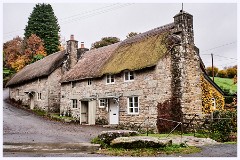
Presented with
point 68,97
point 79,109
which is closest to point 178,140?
point 79,109

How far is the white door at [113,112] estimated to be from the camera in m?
23.4

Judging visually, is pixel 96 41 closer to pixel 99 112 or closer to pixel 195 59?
pixel 99 112

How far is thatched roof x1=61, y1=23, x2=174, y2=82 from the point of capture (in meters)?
21.3

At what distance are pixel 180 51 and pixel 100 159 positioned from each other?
40.3 feet

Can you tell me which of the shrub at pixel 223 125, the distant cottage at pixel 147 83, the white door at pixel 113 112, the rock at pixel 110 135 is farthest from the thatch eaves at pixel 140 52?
the rock at pixel 110 135

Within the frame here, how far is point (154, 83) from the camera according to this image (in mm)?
20453

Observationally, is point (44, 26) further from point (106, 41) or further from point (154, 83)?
point (154, 83)

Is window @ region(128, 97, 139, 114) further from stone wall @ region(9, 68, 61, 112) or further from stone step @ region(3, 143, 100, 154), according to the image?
stone wall @ region(9, 68, 61, 112)

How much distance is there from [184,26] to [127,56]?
17.3 ft

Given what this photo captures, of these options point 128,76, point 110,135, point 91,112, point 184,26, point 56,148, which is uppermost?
point 184,26

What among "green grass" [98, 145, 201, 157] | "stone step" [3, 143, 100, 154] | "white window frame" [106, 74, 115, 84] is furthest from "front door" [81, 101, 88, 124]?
"green grass" [98, 145, 201, 157]

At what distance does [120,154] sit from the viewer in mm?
11938

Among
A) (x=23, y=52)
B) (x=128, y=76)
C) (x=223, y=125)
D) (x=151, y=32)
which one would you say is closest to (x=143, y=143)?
(x=223, y=125)

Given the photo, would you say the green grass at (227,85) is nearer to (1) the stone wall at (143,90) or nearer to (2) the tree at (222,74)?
(2) the tree at (222,74)
